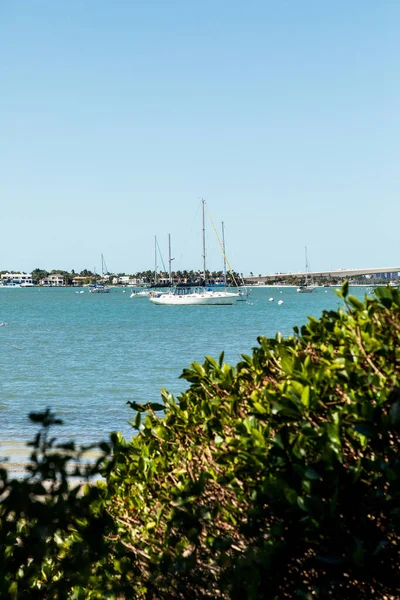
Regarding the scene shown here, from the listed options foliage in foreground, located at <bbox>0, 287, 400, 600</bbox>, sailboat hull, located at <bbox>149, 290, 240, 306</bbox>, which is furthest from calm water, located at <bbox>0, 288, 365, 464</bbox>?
sailboat hull, located at <bbox>149, 290, 240, 306</bbox>

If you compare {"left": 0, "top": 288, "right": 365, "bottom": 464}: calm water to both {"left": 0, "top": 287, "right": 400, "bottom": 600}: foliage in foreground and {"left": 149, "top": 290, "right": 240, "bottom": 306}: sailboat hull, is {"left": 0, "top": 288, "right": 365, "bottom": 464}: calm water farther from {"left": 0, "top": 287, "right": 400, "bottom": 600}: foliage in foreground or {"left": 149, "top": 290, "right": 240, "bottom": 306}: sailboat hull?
{"left": 149, "top": 290, "right": 240, "bottom": 306}: sailboat hull

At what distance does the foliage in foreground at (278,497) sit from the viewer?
2.40 meters

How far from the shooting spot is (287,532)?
2557 mm

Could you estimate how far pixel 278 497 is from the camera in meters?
2.52

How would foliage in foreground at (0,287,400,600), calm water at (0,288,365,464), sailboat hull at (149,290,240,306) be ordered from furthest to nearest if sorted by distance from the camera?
sailboat hull at (149,290,240,306) < calm water at (0,288,365,464) < foliage in foreground at (0,287,400,600)

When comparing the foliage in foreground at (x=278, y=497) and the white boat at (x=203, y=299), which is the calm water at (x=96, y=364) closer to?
→ the foliage in foreground at (x=278, y=497)

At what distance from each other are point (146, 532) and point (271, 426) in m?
1.08

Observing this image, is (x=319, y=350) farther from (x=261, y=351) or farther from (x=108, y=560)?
(x=108, y=560)

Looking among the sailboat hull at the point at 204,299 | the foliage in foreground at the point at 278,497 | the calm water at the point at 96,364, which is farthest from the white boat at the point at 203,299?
the foliage in foreground at the point at 278,497

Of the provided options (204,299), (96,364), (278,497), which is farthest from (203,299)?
(278,497)

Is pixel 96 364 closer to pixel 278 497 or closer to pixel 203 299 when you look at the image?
pixel 278 497

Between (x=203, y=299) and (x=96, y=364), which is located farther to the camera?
(x=203, y=299)

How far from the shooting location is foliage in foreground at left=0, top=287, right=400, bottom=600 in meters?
2.40

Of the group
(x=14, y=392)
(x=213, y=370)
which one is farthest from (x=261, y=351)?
(x=14, y=392)
